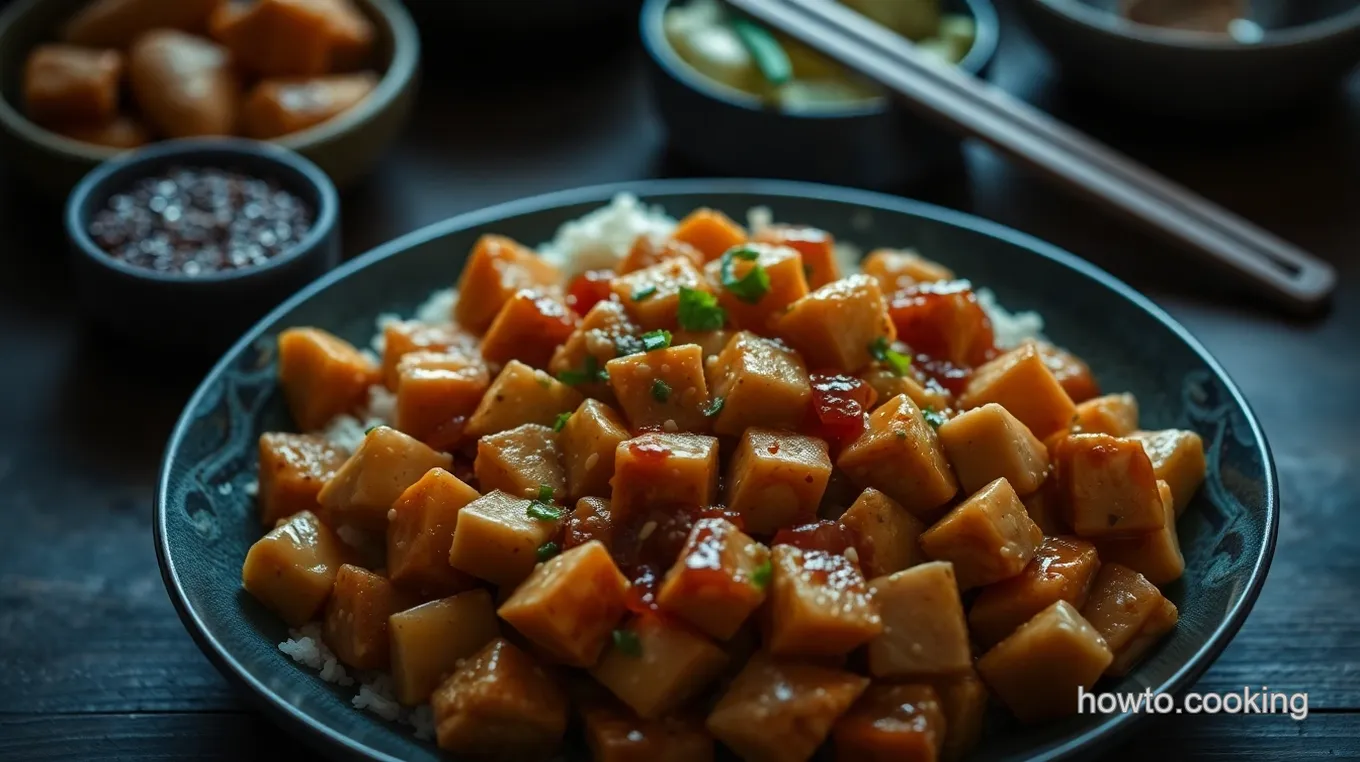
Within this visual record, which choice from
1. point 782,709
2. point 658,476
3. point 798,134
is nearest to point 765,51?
point 798,134

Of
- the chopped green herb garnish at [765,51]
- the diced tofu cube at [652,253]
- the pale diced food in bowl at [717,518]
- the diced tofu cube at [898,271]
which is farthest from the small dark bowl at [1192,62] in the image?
the diced tofu cube at [652,253]

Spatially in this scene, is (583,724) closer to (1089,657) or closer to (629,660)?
(629,660)

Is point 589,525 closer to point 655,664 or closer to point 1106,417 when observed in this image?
point 655,664

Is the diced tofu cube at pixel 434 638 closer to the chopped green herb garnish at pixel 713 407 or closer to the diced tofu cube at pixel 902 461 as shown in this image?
the chopped green herb garnish at pixel 713 407

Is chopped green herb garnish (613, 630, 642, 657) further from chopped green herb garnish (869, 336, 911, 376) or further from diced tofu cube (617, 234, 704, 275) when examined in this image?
diced tofu cube (617, 234, 704, 275)

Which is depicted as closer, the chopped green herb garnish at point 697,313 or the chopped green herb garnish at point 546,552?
the chopped green herb garnish at point 546,552

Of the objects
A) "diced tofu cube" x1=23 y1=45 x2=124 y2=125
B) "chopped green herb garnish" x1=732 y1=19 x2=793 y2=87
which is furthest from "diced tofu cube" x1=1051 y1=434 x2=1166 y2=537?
"diced tofu cube" x1=23 y1=45 x2=124 y2=125
